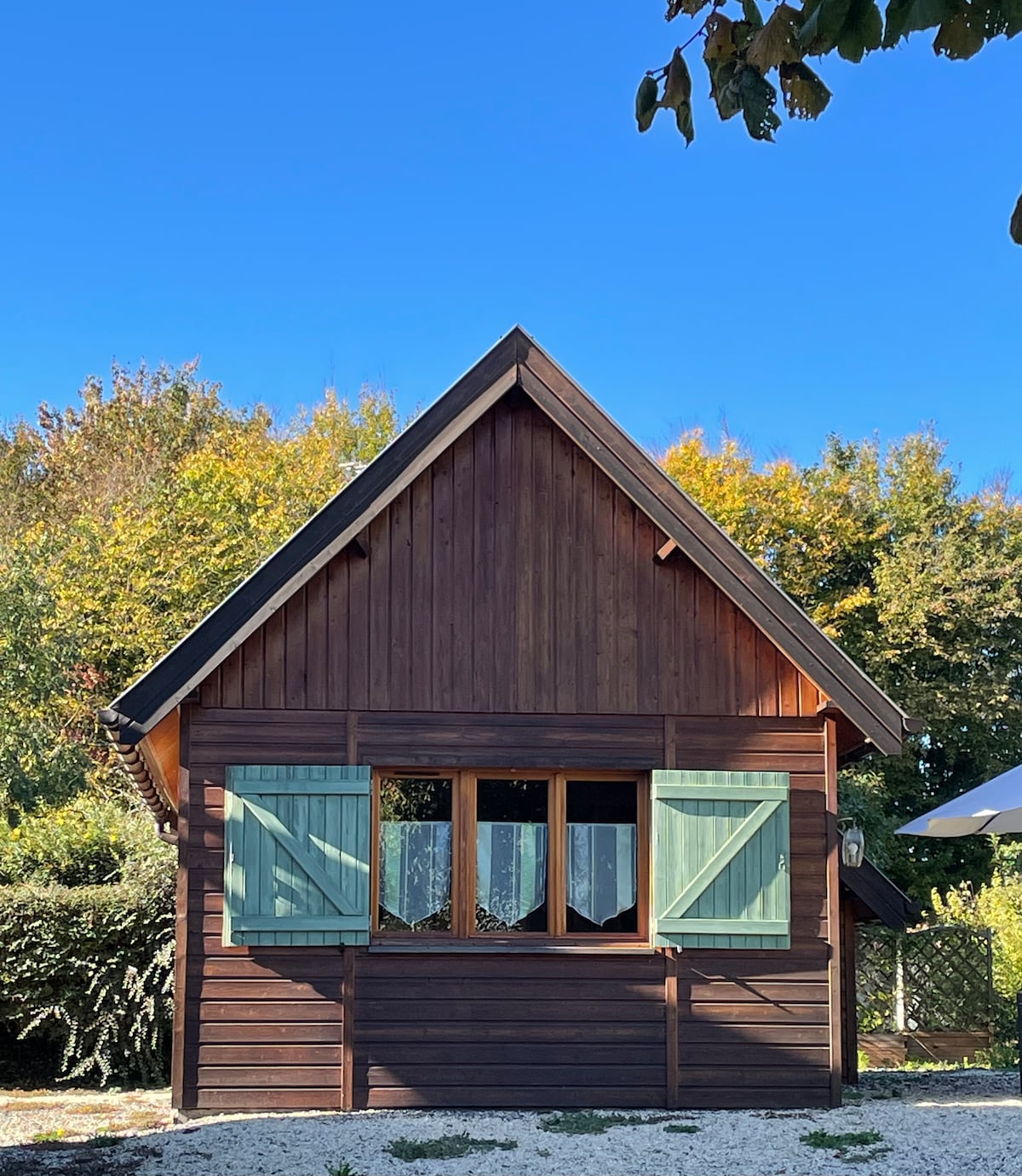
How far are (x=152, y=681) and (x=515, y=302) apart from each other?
348 cm

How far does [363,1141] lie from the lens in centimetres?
855

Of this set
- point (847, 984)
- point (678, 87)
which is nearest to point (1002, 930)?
point (847, 984)

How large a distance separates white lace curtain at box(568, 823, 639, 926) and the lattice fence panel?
19.6 feet

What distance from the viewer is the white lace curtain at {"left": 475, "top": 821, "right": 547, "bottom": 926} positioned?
9.92 metres

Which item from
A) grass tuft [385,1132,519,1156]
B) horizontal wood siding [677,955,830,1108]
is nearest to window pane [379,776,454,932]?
grass tuft [385,1132,519,1156]

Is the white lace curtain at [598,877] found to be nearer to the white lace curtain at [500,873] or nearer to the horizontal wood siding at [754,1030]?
the white lace curtain at [500,873]

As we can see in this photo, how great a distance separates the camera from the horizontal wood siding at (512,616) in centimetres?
997

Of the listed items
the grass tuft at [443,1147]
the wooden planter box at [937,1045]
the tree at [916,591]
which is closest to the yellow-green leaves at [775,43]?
the grass tuft at [443,1147]

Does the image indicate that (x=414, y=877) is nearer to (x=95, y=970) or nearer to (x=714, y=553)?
(x=714, y=553)

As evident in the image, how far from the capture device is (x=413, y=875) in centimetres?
991

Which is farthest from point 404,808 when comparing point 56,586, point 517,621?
point 56,586

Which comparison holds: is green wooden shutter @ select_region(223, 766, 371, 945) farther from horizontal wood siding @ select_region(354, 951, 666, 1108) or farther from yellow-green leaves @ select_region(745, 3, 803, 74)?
yellow-green leaves @ select_region(745, 3, 803, 74)

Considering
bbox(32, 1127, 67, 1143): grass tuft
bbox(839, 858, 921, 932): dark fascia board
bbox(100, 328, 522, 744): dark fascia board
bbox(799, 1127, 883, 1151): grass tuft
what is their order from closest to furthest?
bbox(799, 1127, 883, 1151): grass tuft, bbox(32, 1127, 67, 1143): grass tuft, bbox(100, 328, 522, 744): dark fascia board, bbox(839, 858, 921, 932): dark fascia board

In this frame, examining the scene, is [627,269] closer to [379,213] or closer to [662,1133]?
[379,213]
